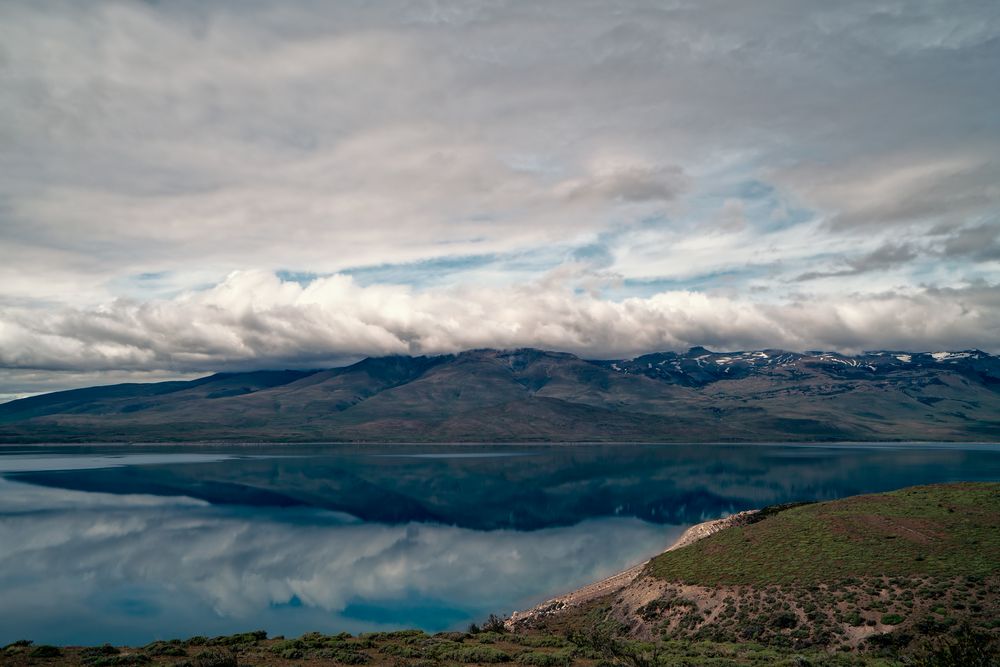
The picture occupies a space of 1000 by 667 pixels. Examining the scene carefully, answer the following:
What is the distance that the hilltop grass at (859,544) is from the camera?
4047cm

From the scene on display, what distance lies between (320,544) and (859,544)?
73.4 m

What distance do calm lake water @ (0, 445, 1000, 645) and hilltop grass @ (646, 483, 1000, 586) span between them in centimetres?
2132

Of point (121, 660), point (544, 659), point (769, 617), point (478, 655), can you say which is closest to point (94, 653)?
point (121, 660)

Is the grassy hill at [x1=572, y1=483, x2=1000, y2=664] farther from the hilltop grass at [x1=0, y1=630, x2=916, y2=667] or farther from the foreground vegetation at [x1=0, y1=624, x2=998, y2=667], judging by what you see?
the hilltop grass at [x1=0, y1=630, x2=916, y2=667]

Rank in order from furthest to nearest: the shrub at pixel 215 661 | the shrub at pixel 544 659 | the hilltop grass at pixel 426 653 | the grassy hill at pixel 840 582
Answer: the grassy hill at pixel 840 582 < the shrub at pixel 544 659 < the hilltop grass at pixel 426 653 < the shrub at pixel 215 661

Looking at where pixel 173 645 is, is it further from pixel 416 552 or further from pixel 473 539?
pixel 473 539

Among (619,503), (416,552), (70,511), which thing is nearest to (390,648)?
(416,552)

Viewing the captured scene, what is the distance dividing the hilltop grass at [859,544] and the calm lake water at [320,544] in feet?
70.0

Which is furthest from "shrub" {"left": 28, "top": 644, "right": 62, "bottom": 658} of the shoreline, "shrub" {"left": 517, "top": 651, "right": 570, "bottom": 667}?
the shoreline

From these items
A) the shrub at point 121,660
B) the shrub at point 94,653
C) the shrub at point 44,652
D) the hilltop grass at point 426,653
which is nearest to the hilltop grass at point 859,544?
the hilltop grass at point 426,653

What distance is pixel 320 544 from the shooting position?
93.3 m

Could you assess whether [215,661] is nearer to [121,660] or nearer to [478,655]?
[121,660]

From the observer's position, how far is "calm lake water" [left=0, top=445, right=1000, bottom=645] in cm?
5866

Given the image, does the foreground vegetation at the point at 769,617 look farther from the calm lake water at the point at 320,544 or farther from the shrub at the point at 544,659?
the calm lake water at the point at 320,544
